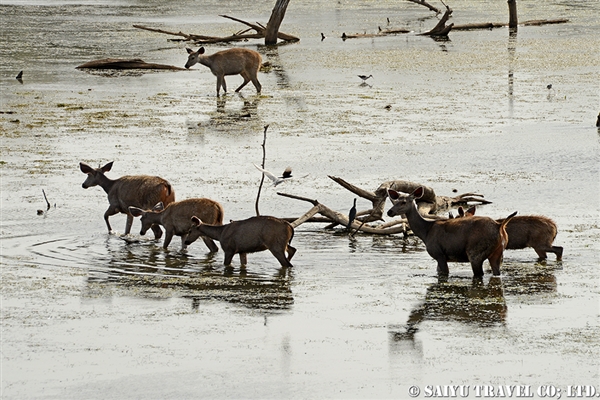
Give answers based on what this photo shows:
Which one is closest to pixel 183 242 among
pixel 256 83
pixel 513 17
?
pixel 256 83

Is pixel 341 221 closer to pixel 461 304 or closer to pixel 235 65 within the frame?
pixel 461 304

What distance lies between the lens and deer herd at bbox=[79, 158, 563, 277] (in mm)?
10242

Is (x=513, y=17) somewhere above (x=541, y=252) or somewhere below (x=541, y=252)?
below

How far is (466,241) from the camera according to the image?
10273 millimetres

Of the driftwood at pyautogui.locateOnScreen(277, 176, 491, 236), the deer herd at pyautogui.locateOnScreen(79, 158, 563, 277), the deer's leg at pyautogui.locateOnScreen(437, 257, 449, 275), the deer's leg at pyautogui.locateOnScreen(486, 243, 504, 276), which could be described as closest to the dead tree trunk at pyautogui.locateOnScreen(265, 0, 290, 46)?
the driftwood at pyautogui.locateOnScreen(277, 176, 491, 236)

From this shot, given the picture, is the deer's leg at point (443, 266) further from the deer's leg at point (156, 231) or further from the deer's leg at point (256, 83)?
the deer's leg at point (256, 83)

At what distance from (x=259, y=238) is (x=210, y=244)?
39.5 inches

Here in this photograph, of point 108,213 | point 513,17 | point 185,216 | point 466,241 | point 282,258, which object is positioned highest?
point 466,241

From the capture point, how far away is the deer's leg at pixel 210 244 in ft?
38.3

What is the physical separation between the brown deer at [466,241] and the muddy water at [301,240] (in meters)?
0.24

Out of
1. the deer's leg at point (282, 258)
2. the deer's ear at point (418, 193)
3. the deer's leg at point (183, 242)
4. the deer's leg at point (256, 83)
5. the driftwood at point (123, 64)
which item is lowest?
the driftwood at point (123, 64)

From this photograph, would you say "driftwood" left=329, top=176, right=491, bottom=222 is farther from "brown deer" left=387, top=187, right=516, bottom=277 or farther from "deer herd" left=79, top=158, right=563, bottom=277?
"brown deer" left=387, top=187, right=516, bottom=277

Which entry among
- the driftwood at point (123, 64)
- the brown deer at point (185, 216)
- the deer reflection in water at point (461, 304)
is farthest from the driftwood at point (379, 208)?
the driftwood at point (123, 64)

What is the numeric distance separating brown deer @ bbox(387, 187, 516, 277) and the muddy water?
24 cm
